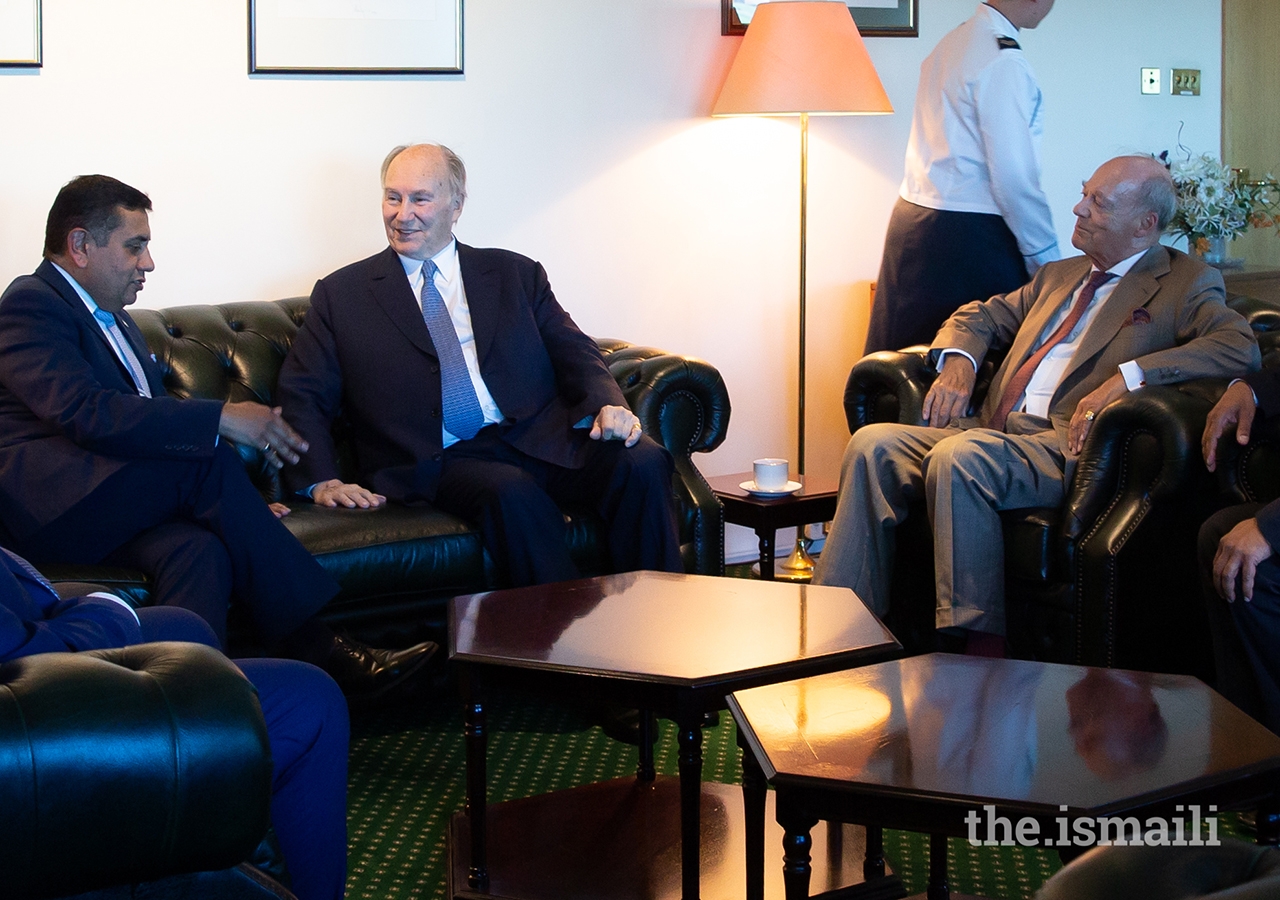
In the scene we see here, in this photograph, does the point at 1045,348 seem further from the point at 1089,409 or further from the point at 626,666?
the point at 626,666

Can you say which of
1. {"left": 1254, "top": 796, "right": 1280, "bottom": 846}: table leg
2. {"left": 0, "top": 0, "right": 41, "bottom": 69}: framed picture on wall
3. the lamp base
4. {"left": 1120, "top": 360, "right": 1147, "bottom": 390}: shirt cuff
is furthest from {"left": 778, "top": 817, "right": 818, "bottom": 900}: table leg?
{"left": 0, "top": 0, "right": 41, "bottom": 69}: framed picture on wall

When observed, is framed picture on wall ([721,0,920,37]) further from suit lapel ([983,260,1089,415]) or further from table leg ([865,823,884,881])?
table leg ([865,823,884,881])

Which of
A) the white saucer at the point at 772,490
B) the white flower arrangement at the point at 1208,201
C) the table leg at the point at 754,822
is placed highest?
the white flower arrangement at the point at 1208,201

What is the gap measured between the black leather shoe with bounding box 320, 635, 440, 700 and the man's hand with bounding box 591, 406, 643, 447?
2.20 feet

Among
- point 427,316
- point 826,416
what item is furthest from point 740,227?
point 427,316

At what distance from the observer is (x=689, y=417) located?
3.32 m

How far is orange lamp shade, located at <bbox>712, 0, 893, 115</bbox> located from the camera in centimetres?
383

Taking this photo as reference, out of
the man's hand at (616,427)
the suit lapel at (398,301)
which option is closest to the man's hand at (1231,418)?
the man's hand at (616,427)

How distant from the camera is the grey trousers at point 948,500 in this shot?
2893 millimetres

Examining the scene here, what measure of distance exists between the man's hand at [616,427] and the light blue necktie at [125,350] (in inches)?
39.0

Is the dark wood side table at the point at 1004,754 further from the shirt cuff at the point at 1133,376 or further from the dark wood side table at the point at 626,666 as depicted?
the shirt cuff at the point at 1133,376

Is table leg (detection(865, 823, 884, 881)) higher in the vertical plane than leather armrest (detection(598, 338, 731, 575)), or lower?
lower

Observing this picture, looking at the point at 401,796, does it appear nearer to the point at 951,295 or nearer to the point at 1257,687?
the point at 1257,687

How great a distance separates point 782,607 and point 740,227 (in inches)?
88.3
